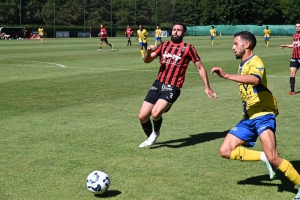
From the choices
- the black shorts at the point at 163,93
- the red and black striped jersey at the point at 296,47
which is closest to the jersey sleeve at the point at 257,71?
the black shorts at the point at 163,93

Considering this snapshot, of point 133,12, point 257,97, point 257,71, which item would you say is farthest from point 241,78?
point 133,12

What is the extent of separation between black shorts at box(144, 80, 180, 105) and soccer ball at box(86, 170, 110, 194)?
279 cm

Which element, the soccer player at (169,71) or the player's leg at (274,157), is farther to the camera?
the soccer player at (169,71)

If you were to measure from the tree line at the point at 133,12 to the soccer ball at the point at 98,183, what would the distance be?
66.4 m

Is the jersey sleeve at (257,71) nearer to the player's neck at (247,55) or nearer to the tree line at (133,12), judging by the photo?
the player's neck at (247,55)

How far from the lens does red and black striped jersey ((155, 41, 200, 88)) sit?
29.0 feet

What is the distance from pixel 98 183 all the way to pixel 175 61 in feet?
11.3

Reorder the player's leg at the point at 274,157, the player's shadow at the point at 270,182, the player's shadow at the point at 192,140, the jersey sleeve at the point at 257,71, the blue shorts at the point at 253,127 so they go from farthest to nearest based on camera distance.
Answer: the player's shadow at the point at 192,140
the player's shadow at the point at 270,182
the blue shorts at the point at 253,127
the jersey sleeve at the point at 257,71
the player's leg at the point at 274,157

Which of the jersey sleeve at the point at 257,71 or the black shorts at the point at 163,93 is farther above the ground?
the jersey sleeve at the point at 257,71

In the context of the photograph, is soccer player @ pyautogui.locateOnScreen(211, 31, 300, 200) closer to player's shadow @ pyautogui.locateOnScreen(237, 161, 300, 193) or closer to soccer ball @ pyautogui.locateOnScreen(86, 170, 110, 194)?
player's shadow @ pyautogui.locateOnScreen(237, 161, 300, 193)

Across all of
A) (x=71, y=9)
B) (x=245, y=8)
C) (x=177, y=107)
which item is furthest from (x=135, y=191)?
(x=245, y=8)

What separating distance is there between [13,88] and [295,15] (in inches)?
4408

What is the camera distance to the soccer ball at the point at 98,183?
19.8 feet

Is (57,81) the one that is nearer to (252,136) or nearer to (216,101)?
(216,101)
